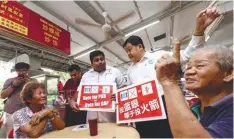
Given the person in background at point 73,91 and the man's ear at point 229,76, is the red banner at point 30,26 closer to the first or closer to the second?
the person in background at point 73,91

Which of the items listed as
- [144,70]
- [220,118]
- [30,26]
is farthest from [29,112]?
[30,26]

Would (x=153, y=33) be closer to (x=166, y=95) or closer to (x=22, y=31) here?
(x=22, y=31)

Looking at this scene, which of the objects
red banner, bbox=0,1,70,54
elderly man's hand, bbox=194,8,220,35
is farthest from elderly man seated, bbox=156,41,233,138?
red banner, bbox=0,1,70,54

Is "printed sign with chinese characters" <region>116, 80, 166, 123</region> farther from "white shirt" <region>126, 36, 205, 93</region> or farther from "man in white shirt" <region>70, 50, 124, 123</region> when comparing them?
"man in white shirt" <region>70, 50, 124, 123</region>

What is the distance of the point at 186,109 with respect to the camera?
63 centimetres

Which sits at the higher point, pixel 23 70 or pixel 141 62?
pixel 23 70

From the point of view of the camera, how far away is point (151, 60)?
2.01 meters

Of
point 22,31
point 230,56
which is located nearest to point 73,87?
point 22,31

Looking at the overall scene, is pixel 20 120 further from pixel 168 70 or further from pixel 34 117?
pixel 168 70

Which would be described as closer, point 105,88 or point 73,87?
point 105,88

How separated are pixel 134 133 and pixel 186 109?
0.80 meters

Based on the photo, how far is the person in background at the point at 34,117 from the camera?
153 centimetres

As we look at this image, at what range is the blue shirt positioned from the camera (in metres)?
0.63

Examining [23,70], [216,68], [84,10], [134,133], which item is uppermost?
[84,10]
